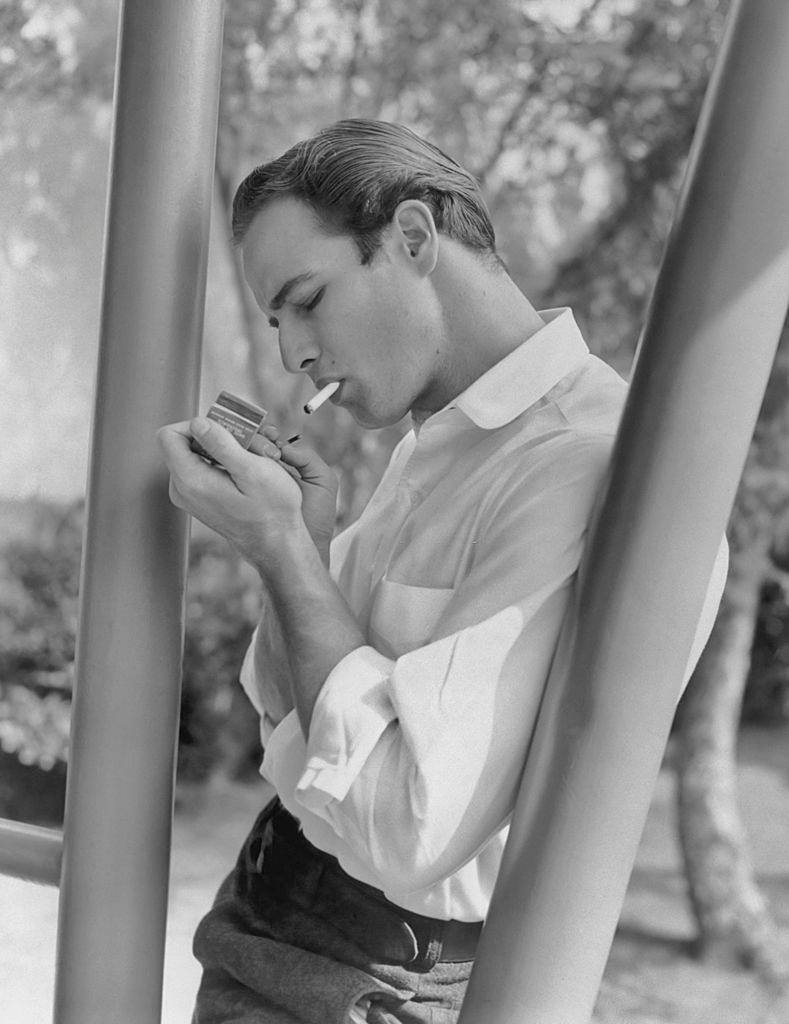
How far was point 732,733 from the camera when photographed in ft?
14.2

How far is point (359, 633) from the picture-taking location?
97 centimetres

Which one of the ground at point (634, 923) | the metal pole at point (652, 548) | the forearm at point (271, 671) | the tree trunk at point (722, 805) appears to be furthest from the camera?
the tree trunk at point (722, 805)

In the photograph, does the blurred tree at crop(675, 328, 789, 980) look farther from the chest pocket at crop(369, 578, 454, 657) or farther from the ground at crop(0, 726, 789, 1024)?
the chest pocket at crop(369, 578, 454, 657)

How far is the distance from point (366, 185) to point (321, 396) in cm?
20

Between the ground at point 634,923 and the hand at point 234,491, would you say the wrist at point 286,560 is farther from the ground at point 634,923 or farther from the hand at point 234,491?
the ground at point 634,923

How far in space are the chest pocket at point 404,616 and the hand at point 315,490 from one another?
114 mm

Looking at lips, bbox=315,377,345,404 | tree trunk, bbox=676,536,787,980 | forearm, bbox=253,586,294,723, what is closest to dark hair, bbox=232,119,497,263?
lips, bbox=315,377,345,404

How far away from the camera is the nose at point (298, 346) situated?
115 cm

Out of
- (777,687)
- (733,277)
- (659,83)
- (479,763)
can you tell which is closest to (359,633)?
(479,763)

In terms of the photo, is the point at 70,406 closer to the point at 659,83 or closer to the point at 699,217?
the point at 659,83

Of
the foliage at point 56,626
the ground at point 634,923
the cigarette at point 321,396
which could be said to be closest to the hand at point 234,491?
the cigarette at point 321,396

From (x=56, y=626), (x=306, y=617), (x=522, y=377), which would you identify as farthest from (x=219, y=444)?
(x=56, y=626)

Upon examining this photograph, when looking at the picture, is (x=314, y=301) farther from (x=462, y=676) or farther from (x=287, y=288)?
(x=462, y=676)

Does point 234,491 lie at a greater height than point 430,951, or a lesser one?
greater
